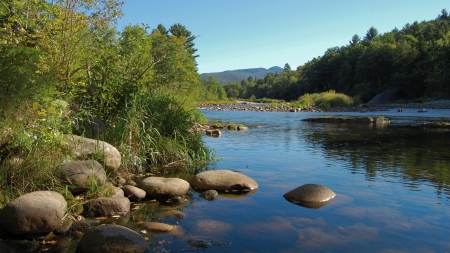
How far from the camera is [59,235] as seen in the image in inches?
217

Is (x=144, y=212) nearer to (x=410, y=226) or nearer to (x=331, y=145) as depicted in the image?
(x=410, y=226)

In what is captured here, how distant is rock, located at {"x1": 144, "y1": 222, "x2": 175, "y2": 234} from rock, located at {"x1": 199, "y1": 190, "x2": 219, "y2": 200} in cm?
187

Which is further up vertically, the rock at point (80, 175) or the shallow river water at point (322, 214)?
the rock at point (80, 175)

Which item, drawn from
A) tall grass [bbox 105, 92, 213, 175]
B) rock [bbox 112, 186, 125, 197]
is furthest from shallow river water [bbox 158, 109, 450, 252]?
rock [bbox 112, 186, 125, 197]

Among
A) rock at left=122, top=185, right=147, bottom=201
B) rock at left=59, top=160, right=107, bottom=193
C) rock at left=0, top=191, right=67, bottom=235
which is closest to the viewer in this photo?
rock at left=0, top=191, right=67, bottom=235

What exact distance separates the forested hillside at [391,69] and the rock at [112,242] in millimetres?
66772

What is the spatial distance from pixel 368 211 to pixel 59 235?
5294 mm

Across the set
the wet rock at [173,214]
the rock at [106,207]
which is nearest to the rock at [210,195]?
the wet rock at [173,214]

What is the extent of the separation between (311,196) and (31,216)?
5045 millimetres

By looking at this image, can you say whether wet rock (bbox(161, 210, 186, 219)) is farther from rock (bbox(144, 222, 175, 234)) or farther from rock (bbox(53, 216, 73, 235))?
rock (bbox(53, 216, 73, 235))

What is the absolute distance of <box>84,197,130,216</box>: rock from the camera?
638cm

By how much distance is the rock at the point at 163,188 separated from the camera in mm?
7629

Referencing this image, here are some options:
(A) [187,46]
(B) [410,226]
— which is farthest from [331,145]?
(A) [187,46]

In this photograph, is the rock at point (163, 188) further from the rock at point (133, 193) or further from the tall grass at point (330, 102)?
the tall grass at point (330, 102)
